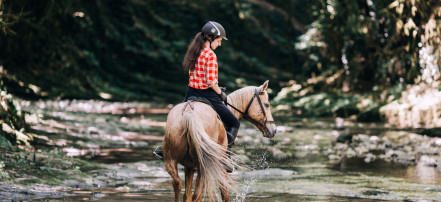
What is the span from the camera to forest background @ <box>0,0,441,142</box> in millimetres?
20125

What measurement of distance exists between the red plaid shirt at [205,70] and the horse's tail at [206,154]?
1.85ft

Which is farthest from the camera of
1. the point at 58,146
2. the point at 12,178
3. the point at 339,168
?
the point at 58,146

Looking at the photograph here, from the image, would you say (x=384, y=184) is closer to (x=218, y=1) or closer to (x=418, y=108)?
(x=418, y=108)

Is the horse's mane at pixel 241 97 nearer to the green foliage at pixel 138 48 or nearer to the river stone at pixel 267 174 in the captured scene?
the river stone at pixel 267 174

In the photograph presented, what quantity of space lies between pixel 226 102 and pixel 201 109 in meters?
0.77

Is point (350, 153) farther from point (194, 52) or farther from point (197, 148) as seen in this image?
point (197, 148)

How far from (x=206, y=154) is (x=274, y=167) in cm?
590

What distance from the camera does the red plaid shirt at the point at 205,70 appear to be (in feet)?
24.5

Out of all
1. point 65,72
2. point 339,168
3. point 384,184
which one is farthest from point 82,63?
point 384,184

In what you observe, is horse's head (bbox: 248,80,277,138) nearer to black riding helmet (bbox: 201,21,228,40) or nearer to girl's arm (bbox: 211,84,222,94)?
girl's arm (bbox: 211,84,222,94)

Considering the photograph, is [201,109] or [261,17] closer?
[201,109]

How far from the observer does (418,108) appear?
67.1 feet

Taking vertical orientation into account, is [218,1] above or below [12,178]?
above

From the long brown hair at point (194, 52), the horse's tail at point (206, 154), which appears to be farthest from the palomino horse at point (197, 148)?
the long brown hair at point (194, 52)
